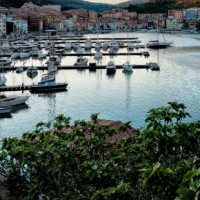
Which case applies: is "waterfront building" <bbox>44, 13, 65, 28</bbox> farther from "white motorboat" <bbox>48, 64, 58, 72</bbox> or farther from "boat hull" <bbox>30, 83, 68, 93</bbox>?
"boat hull" <bbox>30, 83, 68, 93</bbox>

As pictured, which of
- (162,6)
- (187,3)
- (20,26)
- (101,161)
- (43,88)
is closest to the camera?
(101,161)

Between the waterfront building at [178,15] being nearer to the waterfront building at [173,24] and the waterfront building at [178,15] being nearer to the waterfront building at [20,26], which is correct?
the waterfront building at [173,24]

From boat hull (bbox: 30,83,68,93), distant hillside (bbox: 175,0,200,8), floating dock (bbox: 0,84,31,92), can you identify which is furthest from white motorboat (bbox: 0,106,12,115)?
distant hillside (bbox: 175,0,200,8)

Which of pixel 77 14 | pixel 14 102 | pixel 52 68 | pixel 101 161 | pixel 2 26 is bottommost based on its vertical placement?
pixel 14 102

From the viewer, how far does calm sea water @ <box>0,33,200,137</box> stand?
57.6 ft

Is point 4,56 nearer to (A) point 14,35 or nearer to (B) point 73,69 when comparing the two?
(B) point 73,69

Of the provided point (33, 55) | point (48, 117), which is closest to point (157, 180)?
point (48, 117)

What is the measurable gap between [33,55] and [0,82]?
50.4 ft

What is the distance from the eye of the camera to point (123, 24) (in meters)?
95.6

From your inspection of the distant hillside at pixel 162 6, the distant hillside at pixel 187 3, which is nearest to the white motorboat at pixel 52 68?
the distant hillside at pixel 162 6

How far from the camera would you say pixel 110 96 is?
22.1 meters

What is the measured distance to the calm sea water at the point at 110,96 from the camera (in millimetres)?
17547

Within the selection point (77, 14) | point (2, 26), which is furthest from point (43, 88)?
point (77, 14)

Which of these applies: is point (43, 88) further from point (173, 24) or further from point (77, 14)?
point (77, 14)
